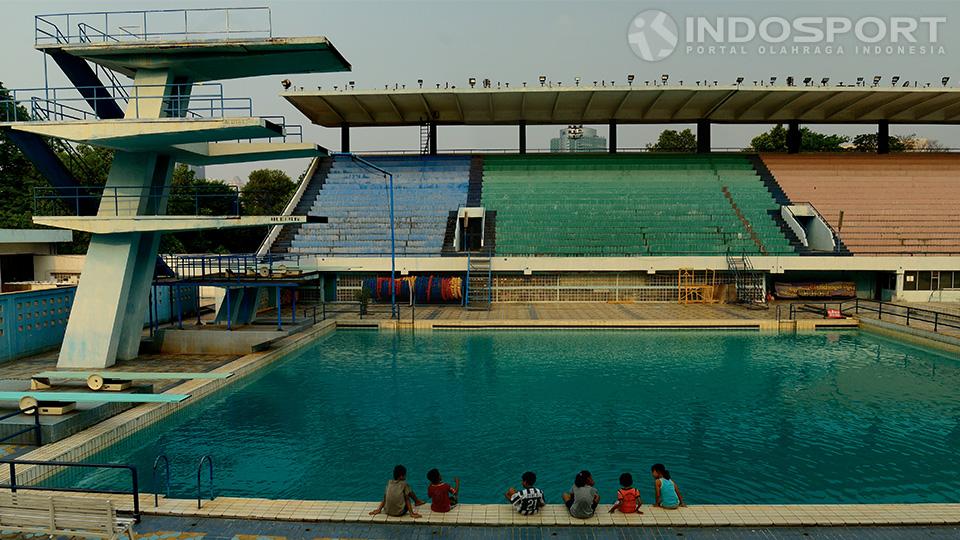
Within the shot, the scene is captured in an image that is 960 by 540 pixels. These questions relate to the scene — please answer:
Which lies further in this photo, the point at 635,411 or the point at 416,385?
the point at 416,385

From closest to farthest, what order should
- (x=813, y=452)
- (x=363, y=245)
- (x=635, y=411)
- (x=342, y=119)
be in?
(x=813, y=452), (x=635, y=411), (x=363, y=245), (x=342, y=119)

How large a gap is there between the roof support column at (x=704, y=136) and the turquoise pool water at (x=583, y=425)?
27307 millimetres

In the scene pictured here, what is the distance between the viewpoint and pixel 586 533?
7.95m

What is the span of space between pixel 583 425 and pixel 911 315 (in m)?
21.7

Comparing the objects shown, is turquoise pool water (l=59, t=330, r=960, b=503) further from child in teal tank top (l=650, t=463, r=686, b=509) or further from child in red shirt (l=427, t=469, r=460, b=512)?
child in red shirt (l=427, t=469, r=460, b=512)

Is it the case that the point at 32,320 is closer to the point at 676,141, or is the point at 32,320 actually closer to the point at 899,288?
the point at 899,288

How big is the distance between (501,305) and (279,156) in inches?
612

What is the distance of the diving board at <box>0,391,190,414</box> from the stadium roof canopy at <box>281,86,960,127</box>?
3074cm

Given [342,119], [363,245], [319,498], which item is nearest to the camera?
[319,498]

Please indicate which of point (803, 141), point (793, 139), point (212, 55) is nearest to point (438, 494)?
point (212, 55)

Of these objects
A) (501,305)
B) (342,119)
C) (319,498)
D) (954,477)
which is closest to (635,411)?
(954,477)

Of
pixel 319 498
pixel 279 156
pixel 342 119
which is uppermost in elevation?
pixel 342 119

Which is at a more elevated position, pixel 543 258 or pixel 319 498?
pixel 543 258

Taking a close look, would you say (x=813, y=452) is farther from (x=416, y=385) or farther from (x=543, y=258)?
(x=543, y=258)
